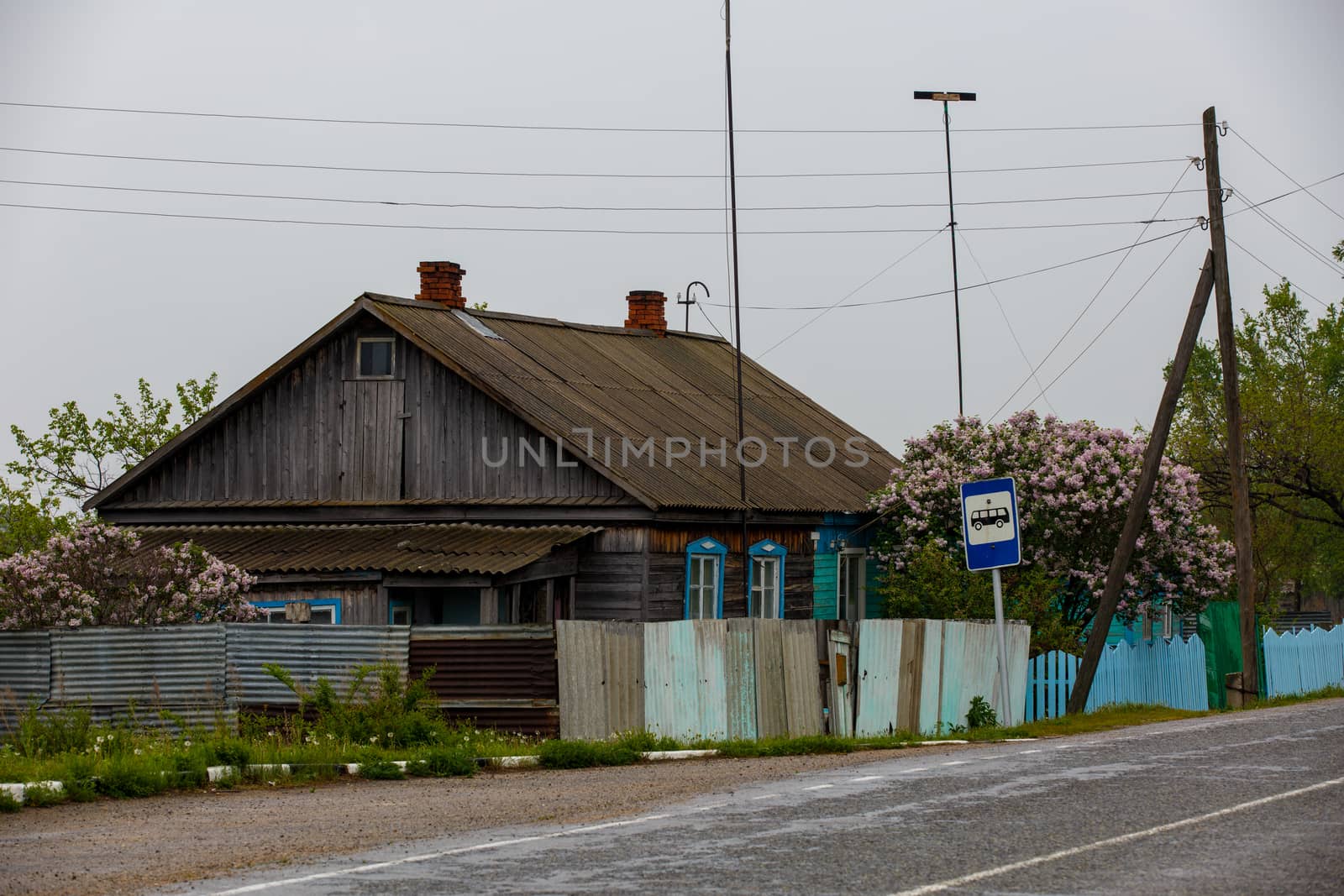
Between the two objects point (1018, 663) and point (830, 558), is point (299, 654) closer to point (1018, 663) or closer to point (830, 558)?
point (1018, 663)

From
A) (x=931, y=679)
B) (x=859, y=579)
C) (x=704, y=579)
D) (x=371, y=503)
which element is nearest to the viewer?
(x=931, y=679)

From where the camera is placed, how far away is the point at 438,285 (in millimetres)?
31750

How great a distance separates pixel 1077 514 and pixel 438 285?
12.8 m

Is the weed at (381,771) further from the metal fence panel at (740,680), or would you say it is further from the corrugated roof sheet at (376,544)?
the corrugated roof sheet at (376,544)

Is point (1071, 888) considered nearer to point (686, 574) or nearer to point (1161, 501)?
point (686, 574)

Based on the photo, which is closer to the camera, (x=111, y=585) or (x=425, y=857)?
(x=425, y=857)

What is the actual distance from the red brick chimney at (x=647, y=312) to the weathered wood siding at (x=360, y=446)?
9747 millimetres

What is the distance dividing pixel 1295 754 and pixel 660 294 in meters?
23.8

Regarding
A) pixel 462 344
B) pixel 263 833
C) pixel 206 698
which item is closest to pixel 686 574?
pixel 462 344

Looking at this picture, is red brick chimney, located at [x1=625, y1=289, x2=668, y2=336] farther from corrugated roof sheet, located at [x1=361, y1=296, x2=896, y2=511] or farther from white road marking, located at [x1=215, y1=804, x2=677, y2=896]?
white road marking, located at [x1=215, y1=804, x2=677, y2=896]

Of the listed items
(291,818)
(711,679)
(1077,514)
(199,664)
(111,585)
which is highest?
(1077,514)

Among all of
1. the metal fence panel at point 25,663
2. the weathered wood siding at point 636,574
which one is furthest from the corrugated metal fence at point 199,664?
the weathered wood siding at point 636,574

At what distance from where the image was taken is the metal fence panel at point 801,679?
67.2 ft

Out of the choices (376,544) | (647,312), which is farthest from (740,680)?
(647,312)
